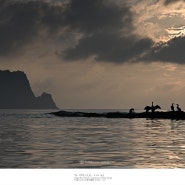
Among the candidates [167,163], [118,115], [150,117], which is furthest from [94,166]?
[118,115]

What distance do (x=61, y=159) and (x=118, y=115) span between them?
75.8 metres

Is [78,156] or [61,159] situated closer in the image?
[61,159]

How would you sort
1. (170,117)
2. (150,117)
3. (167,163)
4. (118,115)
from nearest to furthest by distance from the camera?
1. (167,163)
2. (170,117)
3. (150,117)
4. (118,115)
